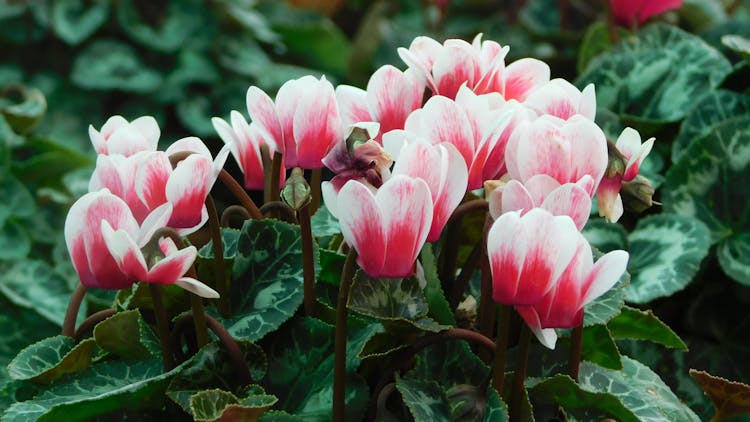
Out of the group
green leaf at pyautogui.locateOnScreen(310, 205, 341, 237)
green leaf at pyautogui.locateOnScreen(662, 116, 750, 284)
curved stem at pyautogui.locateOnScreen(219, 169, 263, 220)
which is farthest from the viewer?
green leaf at pyautogui.locateOnScreen(662, 116, 750, 284)

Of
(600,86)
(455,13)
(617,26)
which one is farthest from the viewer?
(455,13)

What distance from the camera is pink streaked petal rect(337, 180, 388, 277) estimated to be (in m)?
0.72

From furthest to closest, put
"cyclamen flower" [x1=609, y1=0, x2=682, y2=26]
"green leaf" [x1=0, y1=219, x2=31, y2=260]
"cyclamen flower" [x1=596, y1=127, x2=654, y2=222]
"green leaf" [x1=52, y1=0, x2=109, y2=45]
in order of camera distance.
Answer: "green leaf" [x1=52, y1=0, x2=109, y2=45], "cyclamen flower" [x1=609, y1=0, x2=682, y2=26], "green leaf" [x1=0, y1=219, x2=31, y2=260], "cyclamen flower" [x1=596, y1=127, x2=654, y2=222]

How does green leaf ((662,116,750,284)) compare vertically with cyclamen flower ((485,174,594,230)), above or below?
below

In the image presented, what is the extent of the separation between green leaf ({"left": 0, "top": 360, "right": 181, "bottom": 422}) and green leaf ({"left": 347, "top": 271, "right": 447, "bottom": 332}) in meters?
0.17

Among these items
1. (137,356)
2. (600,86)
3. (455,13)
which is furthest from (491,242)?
(455,13)

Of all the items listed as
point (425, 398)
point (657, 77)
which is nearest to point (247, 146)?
point (425, 398)

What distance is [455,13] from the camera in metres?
3.14

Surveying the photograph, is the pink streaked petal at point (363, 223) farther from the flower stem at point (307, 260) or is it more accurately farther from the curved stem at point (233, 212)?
the curved stem at point (233, 212)

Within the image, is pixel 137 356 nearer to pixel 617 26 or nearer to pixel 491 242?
pixel 491 242

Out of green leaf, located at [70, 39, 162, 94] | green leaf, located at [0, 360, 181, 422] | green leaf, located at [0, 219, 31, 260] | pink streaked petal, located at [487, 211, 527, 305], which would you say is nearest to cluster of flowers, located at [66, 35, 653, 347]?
pink streaked petal, located at [487, 211, 527, 305]

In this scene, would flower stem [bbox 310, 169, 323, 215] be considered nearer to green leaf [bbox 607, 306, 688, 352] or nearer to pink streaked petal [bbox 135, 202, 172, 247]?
pink streaked petal [bbox 135, 202, 172, 247]

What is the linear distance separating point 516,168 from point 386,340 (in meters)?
0.21

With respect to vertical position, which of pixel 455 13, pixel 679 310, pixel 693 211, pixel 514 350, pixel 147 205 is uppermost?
pixel 147 205
